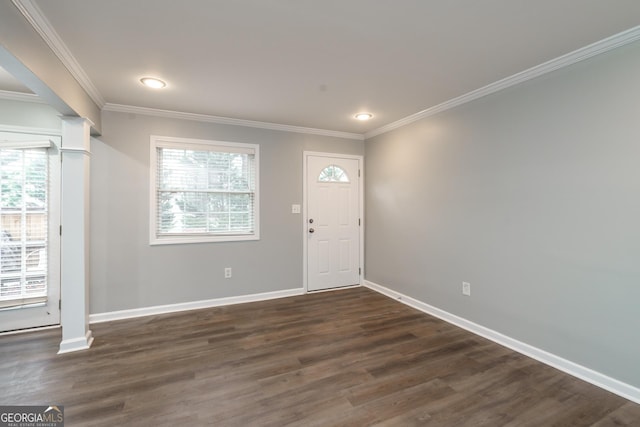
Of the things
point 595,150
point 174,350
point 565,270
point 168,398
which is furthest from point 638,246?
point 174,350

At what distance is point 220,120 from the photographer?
3641 millimetres

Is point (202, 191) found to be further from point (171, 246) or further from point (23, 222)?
point (23, 222)

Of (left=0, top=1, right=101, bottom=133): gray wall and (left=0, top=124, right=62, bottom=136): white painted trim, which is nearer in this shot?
(left=0, top=1, right=101, bottom=133): gray wall

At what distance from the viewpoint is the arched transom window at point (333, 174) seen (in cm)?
430

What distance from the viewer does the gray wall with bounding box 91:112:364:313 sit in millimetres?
3186

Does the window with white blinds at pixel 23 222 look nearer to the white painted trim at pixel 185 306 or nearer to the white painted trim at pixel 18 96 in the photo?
the white painted trim at pixel 18 96

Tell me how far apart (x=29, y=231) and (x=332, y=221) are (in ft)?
11.4

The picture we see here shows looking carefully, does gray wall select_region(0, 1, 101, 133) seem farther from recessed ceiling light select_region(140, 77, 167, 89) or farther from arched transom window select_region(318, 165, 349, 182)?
arched transom window select_region(318, 165, 349, 182)

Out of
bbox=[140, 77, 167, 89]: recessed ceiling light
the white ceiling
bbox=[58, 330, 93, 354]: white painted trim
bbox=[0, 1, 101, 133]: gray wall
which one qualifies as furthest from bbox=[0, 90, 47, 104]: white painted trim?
bbox=[58, 330, 93, 354]: white painted trim

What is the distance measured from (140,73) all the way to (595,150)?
145 inches

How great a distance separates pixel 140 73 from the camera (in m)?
2.45

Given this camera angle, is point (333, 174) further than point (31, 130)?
Yes

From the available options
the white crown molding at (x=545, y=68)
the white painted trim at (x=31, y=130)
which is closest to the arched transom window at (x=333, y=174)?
the white crown molding at (x=545, y=68)

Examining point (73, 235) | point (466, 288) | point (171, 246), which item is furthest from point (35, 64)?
point (466, 288)
